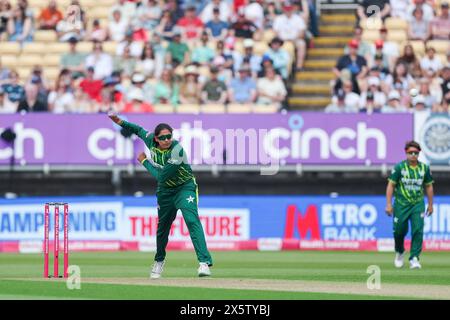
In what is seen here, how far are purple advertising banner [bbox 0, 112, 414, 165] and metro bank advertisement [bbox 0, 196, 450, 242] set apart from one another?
0.93m

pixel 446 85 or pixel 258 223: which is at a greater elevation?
pixel 446 85

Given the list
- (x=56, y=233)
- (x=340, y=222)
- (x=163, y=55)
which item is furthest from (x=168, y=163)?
(x=163, y=55)

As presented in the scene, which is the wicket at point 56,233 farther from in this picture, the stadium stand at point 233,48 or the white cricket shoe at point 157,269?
the stadium stand at point 233,48

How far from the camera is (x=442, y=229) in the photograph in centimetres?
2553

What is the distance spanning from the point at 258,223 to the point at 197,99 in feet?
10.1

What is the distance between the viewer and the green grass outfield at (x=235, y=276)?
1489 cm

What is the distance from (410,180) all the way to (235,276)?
375 cm

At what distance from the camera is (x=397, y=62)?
89.6ft

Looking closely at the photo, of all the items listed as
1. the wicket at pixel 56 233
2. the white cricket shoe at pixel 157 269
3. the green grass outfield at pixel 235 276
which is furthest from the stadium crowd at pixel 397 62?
the wicket at pixel 56 233

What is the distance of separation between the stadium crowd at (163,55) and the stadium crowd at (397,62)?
1.36 metres

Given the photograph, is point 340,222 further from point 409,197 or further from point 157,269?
point 157,269

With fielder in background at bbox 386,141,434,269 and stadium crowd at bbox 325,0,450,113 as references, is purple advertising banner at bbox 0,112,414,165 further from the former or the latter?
fielder in background at bbox 386,141,434,269

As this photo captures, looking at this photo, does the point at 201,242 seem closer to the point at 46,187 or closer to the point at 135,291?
the point at 135,291

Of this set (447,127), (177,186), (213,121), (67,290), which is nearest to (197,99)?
(213,121)
